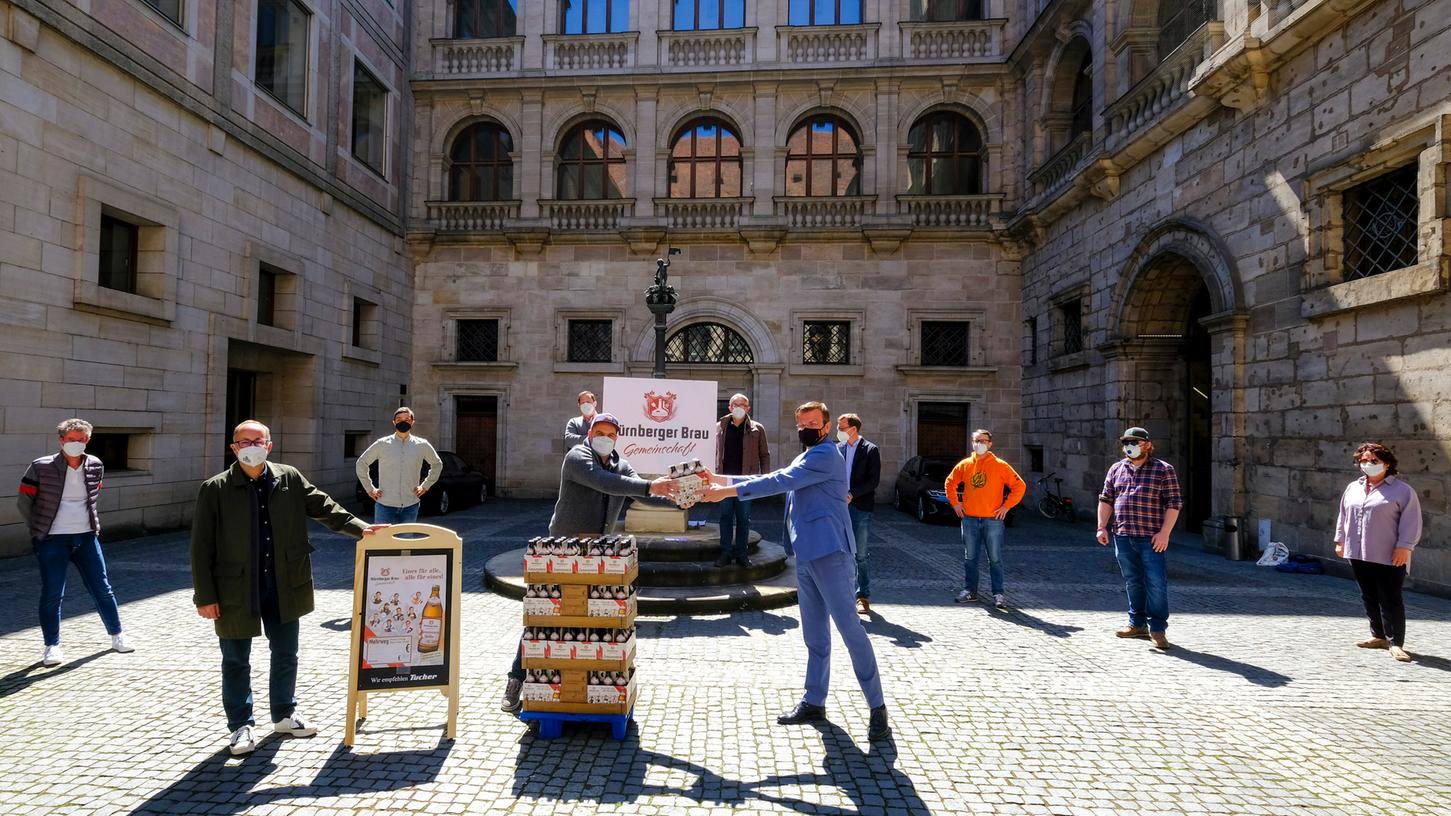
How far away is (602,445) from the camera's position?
192 inches

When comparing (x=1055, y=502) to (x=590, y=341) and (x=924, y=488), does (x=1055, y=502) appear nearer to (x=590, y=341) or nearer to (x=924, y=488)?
(x=924, y=488)

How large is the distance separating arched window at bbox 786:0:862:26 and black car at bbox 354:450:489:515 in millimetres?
14270

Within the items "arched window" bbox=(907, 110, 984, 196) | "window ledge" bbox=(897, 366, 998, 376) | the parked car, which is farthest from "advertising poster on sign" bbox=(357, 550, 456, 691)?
"arched window" bbox=(907, 110, 984, 196)

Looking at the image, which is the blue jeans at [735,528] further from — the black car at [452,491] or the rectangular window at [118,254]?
the rectangular window at [118,254]

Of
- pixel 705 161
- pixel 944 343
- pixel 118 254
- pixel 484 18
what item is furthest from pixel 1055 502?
pixel 484 18

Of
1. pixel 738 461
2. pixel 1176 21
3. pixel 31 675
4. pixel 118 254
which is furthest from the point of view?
pixel 1176 21

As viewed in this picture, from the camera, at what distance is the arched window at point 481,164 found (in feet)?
66.3

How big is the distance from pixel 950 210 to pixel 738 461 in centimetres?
1287

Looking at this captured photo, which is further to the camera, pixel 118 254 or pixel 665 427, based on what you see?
pixel 118 254

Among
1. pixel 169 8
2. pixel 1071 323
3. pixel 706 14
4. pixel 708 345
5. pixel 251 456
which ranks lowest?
pixel 251 456

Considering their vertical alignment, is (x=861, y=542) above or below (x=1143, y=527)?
below

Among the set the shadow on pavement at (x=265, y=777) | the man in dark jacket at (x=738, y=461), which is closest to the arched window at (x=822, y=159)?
the man in dark jacket at (x=738, y=461)

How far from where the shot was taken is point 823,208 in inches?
742

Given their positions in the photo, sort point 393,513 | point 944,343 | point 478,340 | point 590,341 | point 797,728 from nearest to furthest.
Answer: point 797,728
point 393,513
point 944,343
point 590,341
point 478,340
